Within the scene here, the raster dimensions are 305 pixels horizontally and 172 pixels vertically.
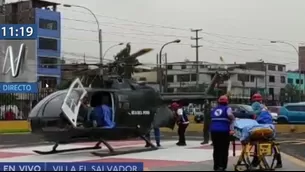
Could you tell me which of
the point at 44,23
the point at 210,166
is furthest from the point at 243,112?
the point at 44,23

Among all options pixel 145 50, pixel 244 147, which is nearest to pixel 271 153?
pixel 244 147

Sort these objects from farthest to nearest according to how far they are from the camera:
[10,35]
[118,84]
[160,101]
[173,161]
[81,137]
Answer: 1. [10,35]
2. [160,101]
3. [118,84]
4. [81,137]
5. [173,161]

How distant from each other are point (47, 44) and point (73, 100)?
7850cm

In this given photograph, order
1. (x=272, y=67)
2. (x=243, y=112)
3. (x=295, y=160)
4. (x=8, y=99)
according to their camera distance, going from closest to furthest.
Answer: (x=295, y=160), (x=243, y=112), (x=8, y=99), (x=272, y=67)

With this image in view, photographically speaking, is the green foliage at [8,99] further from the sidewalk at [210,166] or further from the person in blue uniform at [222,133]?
the person in blue uniform at [222,133]

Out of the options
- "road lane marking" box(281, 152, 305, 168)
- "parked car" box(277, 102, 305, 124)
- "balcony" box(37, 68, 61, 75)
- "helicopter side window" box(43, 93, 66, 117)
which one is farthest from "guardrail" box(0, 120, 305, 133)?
"balcony" box(37, 68, 61, 75)

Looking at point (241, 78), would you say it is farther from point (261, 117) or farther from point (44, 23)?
point (261, 117)

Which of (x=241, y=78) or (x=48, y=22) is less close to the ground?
(x=48, y=22)

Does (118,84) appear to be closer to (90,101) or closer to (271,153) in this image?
(90,101)

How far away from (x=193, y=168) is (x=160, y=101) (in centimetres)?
652

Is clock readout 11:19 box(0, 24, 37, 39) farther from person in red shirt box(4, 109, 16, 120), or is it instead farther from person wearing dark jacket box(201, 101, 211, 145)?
person wearing dark jacket box(201, 101, 211, 145)

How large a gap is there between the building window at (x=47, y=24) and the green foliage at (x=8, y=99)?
179 feet

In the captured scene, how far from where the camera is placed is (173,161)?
640 inches

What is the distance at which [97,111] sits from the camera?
1795 cm
